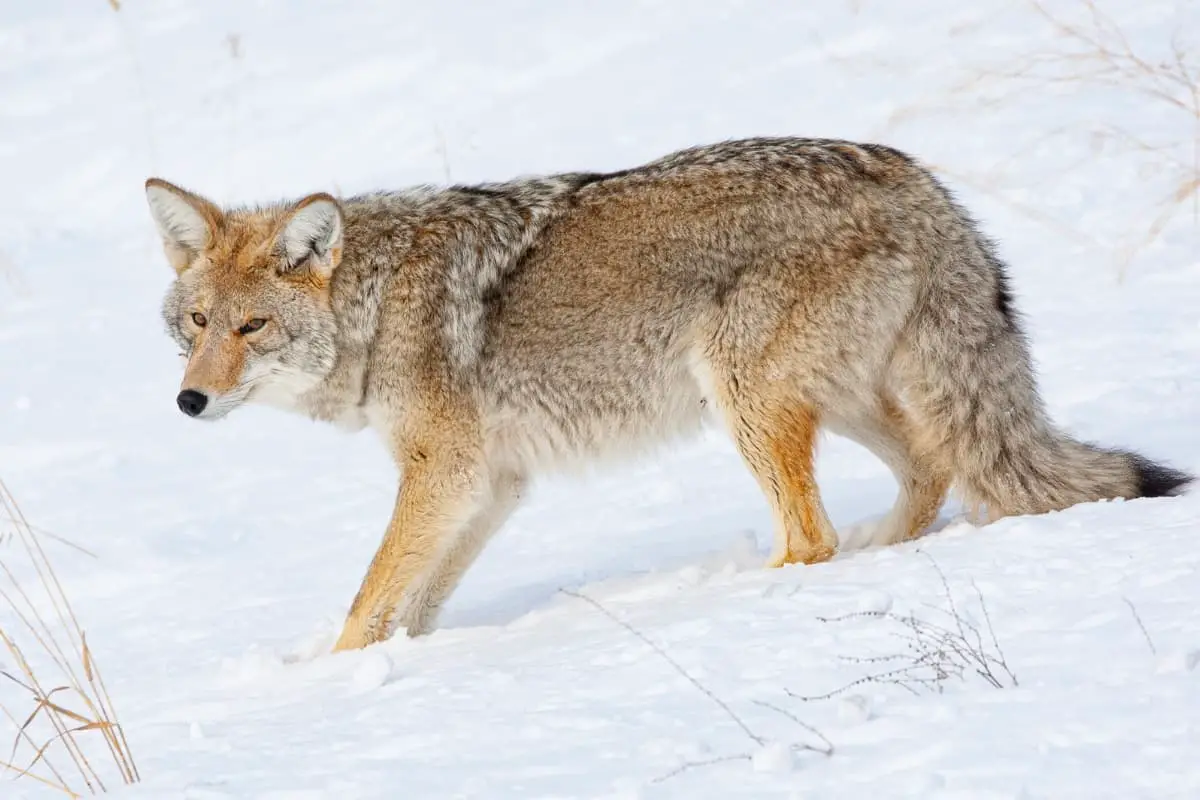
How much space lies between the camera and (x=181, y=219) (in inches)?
217

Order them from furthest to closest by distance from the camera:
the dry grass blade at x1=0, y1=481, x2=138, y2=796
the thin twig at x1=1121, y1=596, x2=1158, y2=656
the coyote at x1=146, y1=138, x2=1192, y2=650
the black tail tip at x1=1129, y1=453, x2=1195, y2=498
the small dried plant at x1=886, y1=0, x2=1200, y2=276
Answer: the small dried plant at x1=886, y1=0, x2=1200, y2=276, the coyote at x1=146, y1=138, x2=1192, y2=650, the black tail tip at x1=1129, y1=453, x2=1195, y2=498, the dry grass blade at x1=0, y1=481, x2=138, y2=796, the thin twig at x1=1121, y1=596, x2=1158, y2=656

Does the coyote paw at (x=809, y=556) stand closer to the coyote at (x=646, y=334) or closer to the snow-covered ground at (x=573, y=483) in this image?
the coyote at (x=646, y=334)

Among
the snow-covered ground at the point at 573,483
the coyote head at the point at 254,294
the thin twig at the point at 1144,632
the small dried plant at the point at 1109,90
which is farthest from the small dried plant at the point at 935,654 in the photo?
the small dried plant at the point at 1109,90

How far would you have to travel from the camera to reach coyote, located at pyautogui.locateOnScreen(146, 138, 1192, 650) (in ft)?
17.1

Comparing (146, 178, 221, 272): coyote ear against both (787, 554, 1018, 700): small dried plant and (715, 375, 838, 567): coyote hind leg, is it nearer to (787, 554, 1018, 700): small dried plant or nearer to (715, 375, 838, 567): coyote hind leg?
(715, 375, 838, 567): coyote hind leg

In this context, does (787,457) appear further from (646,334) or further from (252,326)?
(252,326)

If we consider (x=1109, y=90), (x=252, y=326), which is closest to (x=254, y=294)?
(x=252, y=326)

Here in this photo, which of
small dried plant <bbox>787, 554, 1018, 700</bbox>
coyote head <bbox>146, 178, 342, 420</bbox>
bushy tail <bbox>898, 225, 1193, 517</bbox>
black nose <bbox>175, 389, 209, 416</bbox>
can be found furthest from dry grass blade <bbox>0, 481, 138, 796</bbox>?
bushy tail <bbox>898, 225, 1193, 517</bbox>

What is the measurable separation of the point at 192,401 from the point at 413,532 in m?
0.92

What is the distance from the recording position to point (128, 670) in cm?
568

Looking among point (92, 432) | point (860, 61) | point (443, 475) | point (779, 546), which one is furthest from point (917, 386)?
point (860, 61)

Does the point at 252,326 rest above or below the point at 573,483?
above

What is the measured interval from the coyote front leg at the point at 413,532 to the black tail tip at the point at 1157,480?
2388 mm

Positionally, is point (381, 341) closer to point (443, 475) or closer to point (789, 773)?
point (443, 475)
